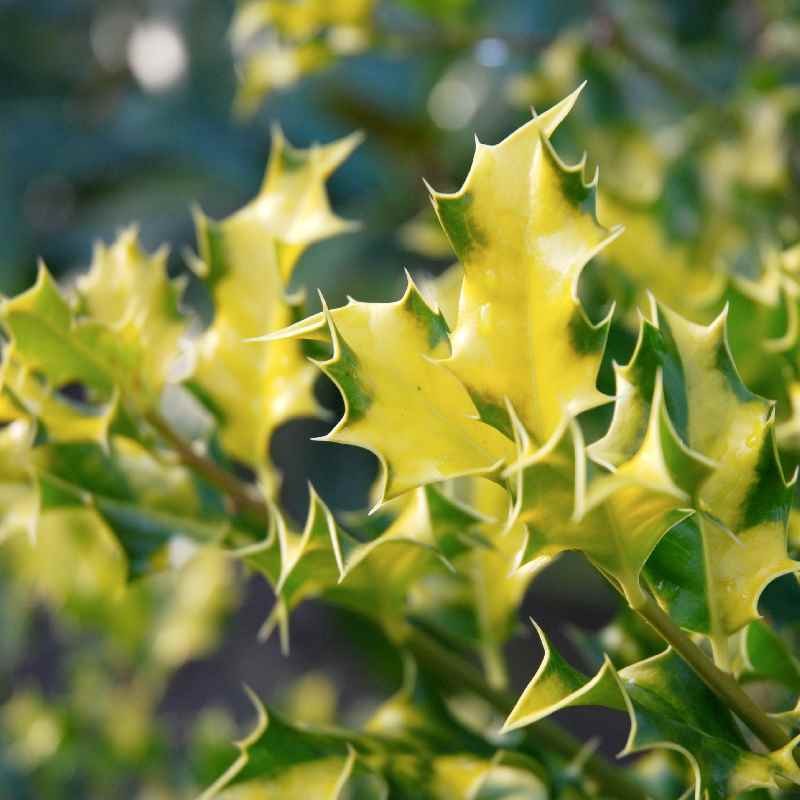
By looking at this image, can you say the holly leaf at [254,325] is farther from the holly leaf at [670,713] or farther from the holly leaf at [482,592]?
the holly leaf at [670,713]

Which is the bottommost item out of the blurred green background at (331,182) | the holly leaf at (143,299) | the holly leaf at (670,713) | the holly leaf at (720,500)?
the blurred green background at (331,182)

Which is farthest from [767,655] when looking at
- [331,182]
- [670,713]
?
[331,182]

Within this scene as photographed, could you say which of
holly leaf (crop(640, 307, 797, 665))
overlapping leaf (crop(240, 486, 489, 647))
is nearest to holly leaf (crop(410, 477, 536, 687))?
overlapping leaf (crop(240, 486, 489, 647))

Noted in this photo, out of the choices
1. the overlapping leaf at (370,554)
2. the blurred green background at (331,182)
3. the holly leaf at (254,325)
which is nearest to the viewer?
the overlapping leaf at (370,554)

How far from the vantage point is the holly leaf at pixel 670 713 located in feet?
1.07

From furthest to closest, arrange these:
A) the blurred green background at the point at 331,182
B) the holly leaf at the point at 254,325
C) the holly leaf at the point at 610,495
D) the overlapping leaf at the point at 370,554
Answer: the blurred green background at the point at 331,182 → the holly leaf at the point at 254,325 → the overlapping leaf at the point at 370,554 → the holly leaf at the point at 610,495

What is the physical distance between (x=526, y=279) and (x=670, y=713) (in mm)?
→ 139

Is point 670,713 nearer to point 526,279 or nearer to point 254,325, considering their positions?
point 526,279

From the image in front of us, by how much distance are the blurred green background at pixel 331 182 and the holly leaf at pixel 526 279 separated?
7.4 inches

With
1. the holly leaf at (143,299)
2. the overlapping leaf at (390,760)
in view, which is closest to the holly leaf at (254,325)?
the holly leaf at (143,299)

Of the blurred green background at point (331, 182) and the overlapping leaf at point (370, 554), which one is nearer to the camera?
the overlapping leaf at point (370, 554)

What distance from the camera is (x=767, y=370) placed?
0.54m

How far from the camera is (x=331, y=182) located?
77.0 inches

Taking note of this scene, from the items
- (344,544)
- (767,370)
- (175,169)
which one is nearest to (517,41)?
(767,370)
